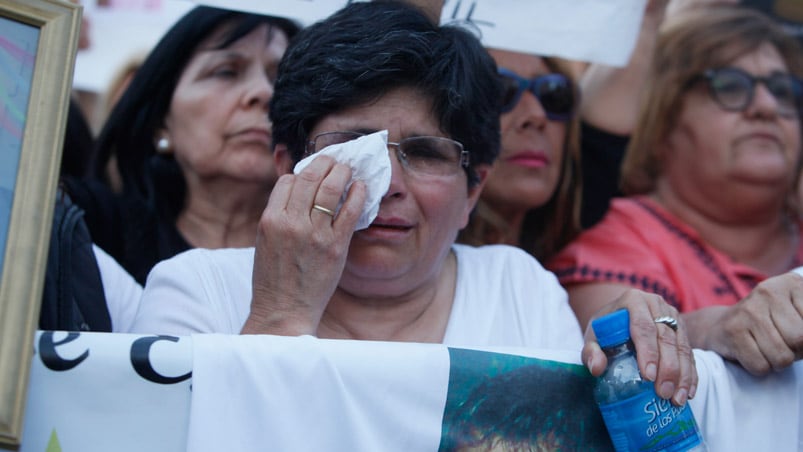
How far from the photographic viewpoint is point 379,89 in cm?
193

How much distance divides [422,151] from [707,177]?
1438 millimetres

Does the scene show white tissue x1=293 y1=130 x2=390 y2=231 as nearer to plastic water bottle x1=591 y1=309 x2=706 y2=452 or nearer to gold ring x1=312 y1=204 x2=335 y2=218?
gold ring x1=312 y1=204 x2=335 y2=218

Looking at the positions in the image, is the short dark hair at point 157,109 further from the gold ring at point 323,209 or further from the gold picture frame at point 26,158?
the gold picture frame at point 26,158

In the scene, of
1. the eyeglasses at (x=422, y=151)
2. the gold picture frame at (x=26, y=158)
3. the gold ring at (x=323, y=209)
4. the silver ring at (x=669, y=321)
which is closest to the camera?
the gold picture frame at (x=26, y=158)

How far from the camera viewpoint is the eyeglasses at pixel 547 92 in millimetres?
2797

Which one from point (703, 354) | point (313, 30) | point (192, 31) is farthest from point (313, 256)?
point (192, 31)

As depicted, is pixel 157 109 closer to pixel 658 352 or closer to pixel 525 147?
pixel 525 147

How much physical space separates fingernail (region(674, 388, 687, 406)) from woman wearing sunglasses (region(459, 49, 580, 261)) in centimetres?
124

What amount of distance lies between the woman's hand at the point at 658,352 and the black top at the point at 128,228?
141cm

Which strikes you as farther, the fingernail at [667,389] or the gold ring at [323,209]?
the gold ring at [323,209]

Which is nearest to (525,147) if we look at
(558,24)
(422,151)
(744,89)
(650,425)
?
(558,24)

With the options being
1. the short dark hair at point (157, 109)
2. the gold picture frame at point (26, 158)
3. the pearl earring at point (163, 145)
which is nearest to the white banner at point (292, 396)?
the gold picture frame at point (26, 158)

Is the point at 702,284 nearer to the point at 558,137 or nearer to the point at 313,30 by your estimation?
the point at 558,137

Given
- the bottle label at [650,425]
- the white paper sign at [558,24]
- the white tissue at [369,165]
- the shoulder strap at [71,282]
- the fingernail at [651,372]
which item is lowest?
the shoulder strap at [71,282]
